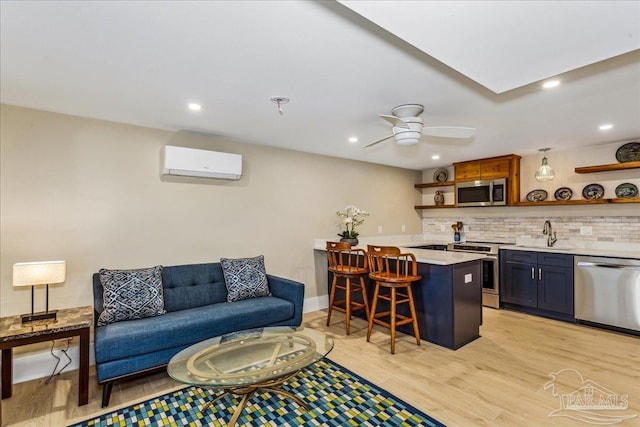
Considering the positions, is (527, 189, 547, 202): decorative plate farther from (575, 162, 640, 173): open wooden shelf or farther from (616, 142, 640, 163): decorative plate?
(616, 142, 640, 163): decorative plate

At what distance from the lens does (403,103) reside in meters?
2.71

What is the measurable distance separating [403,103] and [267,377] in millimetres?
2251

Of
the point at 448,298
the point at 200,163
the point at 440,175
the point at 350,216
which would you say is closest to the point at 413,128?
the point at 448,298

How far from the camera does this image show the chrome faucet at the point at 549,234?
4.73 metres

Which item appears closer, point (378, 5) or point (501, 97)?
point (378, 5)

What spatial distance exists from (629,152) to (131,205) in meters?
5.73

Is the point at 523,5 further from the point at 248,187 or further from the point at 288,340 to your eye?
the point at 248,187

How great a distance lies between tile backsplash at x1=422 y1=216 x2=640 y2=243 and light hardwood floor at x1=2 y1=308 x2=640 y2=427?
1.30 metres

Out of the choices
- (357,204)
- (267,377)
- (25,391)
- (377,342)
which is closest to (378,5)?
(267,377)

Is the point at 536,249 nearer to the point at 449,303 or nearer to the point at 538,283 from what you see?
the point at 538,283

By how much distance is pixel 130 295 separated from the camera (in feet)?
9.30

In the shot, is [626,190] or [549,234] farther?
[549,234]

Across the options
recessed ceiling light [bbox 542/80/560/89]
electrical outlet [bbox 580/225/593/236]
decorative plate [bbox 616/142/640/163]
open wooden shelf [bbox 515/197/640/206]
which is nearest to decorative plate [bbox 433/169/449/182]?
open wooden shelf [bbox 515/197/640/206]

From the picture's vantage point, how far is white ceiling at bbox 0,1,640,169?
1468mm
